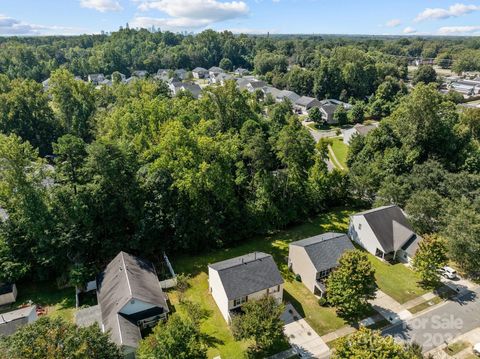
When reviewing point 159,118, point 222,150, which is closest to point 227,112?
point 159,118

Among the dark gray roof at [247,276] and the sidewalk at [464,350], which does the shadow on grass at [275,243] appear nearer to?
the dark gray roof at [247,276]

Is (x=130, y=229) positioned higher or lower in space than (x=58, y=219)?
lower

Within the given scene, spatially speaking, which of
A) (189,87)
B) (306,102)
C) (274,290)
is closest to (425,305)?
(274,290)

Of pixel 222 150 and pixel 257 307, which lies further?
pixel 222 150

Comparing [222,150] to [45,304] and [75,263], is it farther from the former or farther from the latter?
[45,304]

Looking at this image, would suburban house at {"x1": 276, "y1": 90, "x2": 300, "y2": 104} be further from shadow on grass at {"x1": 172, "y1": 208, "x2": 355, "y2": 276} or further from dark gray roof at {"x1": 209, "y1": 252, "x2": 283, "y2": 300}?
dark gray roof at {"x1": 209, "y1": 252, "x2": 283, "y2": 300}

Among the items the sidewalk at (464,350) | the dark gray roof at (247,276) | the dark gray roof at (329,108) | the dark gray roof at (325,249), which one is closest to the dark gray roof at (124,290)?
the dark gray roof at (247,276)

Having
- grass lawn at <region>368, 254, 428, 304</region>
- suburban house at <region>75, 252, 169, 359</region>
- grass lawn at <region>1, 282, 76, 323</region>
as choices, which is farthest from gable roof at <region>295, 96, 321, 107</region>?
grass lawn at <region>1, 282, 76, 323</region>
